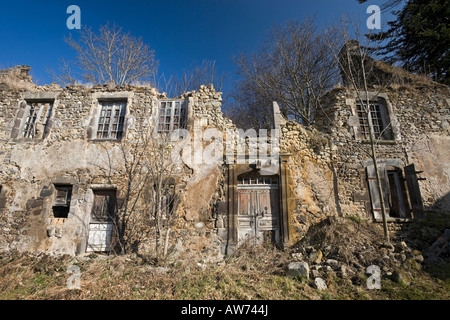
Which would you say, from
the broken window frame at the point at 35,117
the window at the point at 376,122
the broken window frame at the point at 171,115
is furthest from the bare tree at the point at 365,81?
the broken window frame at the point at 35,117

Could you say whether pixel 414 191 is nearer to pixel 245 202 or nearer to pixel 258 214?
pixel 258 214

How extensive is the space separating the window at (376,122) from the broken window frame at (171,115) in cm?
610

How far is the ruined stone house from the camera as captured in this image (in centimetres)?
682

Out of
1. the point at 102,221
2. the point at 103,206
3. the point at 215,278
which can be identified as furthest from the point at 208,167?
the point at 102,221

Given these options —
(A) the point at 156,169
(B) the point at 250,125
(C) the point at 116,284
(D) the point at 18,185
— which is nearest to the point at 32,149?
(D) the point at 18,185

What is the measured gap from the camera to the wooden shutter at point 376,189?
7.05 m

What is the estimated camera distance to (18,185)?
727 centimetres

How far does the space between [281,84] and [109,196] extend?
32.0 ft

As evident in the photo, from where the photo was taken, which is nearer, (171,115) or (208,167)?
(208,167)

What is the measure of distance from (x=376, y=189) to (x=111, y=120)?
8.85 m

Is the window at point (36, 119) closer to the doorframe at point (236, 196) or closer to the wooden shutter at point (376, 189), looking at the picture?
the doorframe at point (236, 196)

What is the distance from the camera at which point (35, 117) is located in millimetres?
8133
